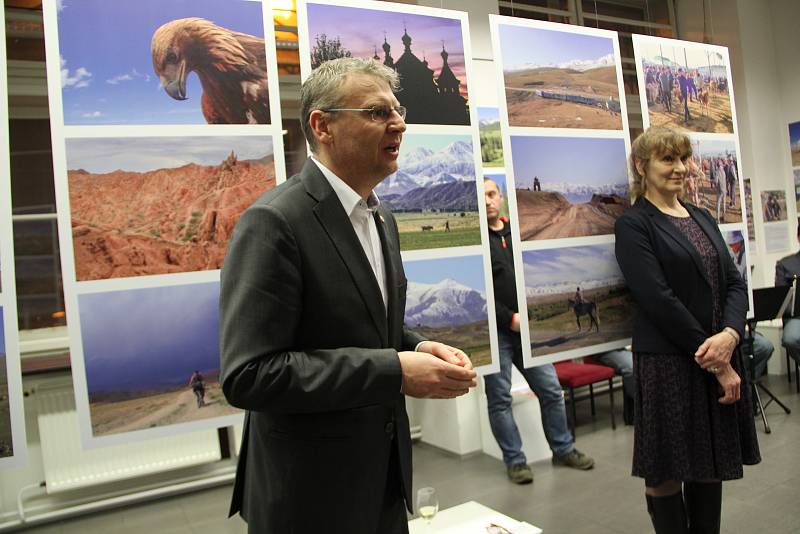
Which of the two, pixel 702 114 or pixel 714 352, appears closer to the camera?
pixel 714 352

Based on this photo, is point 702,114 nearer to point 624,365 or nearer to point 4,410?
point 624,365

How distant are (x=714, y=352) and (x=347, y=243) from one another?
5.05 feet


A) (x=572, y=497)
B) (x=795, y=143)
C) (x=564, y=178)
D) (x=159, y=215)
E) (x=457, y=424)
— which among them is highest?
(x=795, y=143)

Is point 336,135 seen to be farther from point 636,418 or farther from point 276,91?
point 636,418

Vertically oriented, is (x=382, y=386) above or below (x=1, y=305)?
below

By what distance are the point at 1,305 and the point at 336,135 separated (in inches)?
43.3

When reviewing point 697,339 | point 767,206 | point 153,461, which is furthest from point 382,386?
point 767,206

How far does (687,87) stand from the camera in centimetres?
295

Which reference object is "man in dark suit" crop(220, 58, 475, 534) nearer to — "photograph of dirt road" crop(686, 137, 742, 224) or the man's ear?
the man's ear

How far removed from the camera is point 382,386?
3.77 feet

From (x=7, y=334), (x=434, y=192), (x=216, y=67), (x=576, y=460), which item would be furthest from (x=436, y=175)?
(x=576, y=460)

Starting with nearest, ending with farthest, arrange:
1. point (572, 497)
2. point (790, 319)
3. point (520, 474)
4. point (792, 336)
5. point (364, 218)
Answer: point (364, 218), point (572, 497), point (520, 474), point (792, 336), point (790, 319)

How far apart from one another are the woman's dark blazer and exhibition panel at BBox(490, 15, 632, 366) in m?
0.24

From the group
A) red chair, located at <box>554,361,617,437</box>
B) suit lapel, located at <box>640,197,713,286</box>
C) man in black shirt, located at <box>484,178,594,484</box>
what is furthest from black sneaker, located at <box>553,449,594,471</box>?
suit lapel, located at <box>640,197,713,286</box>
